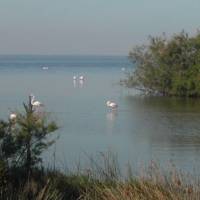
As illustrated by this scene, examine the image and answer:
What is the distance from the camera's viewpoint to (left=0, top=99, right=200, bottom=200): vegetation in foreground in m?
7.40

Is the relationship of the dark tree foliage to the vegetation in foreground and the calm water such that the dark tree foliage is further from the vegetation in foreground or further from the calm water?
the vegetation in foreground

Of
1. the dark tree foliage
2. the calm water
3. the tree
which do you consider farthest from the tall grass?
the dark tree foliage

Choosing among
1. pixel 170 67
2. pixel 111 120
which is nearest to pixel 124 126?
pixel 111 120

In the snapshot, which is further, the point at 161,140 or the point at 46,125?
the point at 161,140

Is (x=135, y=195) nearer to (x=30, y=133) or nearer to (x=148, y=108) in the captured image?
(x=30, y=133)

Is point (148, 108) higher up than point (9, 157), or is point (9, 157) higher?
point (9, 157)

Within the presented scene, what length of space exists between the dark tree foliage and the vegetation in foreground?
32619 mm

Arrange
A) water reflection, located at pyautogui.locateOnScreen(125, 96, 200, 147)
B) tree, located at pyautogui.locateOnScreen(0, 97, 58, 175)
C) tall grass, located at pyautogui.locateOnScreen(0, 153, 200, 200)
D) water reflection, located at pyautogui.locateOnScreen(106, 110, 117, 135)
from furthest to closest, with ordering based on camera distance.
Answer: water reflection, located at pyautogui.locateOnScreen(106, 110, 117, 135), water reflection, located at pyautogui.locateOnScreen(125, 96, 200, 147), tree, located at pyautogui.locateOnScreen(0, 97, 58, 175), tall grass, located at pyautogui.locateOnScreen(0, 153, 200, 200)

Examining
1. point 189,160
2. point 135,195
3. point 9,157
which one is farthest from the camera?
point 189,160

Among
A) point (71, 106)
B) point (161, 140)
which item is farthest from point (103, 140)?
point (71, 106)

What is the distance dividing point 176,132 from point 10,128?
56.0 ft

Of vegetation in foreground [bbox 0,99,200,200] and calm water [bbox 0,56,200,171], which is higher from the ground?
vegetation in foreground [bbox 0,99,200,200]

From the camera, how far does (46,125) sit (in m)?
9.43

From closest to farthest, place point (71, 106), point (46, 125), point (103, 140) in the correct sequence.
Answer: point (46, 125), point (103, 140), point (71, 106)
